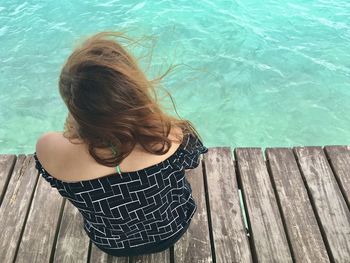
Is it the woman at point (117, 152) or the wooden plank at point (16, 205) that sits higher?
the woman at point (117, 152)

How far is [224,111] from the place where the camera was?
3.77 metres

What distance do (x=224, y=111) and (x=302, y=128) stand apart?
0.69 meters

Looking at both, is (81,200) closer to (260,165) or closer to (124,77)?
(124,77)

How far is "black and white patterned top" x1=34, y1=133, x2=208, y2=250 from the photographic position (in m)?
1.33

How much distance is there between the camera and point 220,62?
14.0 ft

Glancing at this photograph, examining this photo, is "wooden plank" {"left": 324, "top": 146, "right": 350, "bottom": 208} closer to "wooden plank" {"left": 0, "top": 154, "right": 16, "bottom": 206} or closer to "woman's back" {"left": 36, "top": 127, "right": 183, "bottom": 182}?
"woman's back" {"left": 36, "top": 127, "right": 183, "bottom": 182}

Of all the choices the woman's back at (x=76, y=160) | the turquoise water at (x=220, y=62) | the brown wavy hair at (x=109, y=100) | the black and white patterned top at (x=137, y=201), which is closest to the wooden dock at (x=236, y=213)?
the black and white patterned top at (x=137, y=201)

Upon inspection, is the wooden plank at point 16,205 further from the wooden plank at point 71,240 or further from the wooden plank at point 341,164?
the wooden plank at point 341,164

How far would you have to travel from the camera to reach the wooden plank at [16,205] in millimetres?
1799

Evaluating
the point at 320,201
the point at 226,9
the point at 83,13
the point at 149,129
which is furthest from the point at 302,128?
the point at 83,13

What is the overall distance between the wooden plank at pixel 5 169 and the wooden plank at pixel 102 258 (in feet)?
1.94

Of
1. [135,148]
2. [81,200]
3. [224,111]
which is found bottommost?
[224,111]

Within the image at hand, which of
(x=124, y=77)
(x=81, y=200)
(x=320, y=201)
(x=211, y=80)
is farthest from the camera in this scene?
(x=211, y=80)

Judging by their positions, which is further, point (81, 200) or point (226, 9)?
point (226, 9)
